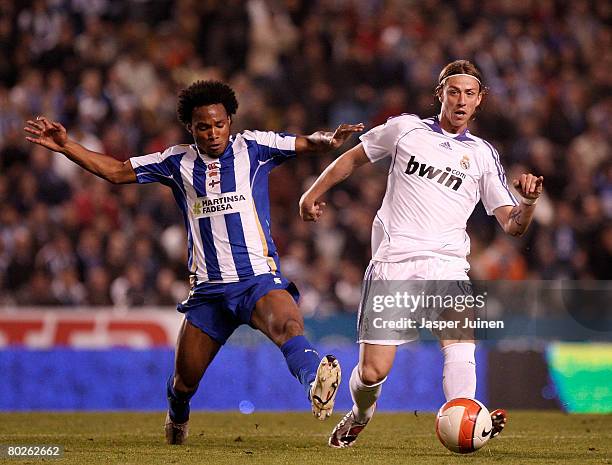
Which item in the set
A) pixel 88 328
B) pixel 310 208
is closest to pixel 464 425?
pixel 310 208

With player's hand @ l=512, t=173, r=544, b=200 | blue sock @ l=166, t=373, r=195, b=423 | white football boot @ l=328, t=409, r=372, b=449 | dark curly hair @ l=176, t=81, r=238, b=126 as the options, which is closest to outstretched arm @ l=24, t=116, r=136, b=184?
dark curly hair @ l=176, t=81, r=238, b=126

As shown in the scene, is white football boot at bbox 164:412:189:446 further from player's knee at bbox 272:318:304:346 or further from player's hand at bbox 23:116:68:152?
player's hand at bbox 23:116:68:152

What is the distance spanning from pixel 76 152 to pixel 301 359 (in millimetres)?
1990

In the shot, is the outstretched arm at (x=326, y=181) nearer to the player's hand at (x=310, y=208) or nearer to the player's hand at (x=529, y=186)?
the player's hand at (x=310, y=208)

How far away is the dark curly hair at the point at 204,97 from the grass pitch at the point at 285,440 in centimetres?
213

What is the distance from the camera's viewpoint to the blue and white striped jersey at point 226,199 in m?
7.73

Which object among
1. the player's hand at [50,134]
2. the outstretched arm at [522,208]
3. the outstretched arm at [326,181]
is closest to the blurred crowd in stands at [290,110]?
the player's hand at [50,134]

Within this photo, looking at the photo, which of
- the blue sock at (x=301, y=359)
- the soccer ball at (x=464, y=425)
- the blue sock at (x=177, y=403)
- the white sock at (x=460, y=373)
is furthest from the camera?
the blue sock at (x=177, y=403)

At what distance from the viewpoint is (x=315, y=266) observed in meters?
13.6

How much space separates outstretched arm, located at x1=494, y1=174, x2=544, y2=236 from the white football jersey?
2.8 inches

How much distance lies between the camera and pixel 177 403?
26.0 ft

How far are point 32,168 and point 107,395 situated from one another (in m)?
3.67

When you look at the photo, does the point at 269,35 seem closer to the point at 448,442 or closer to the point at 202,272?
the point at 202,272

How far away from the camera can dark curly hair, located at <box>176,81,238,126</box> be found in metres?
7.79
